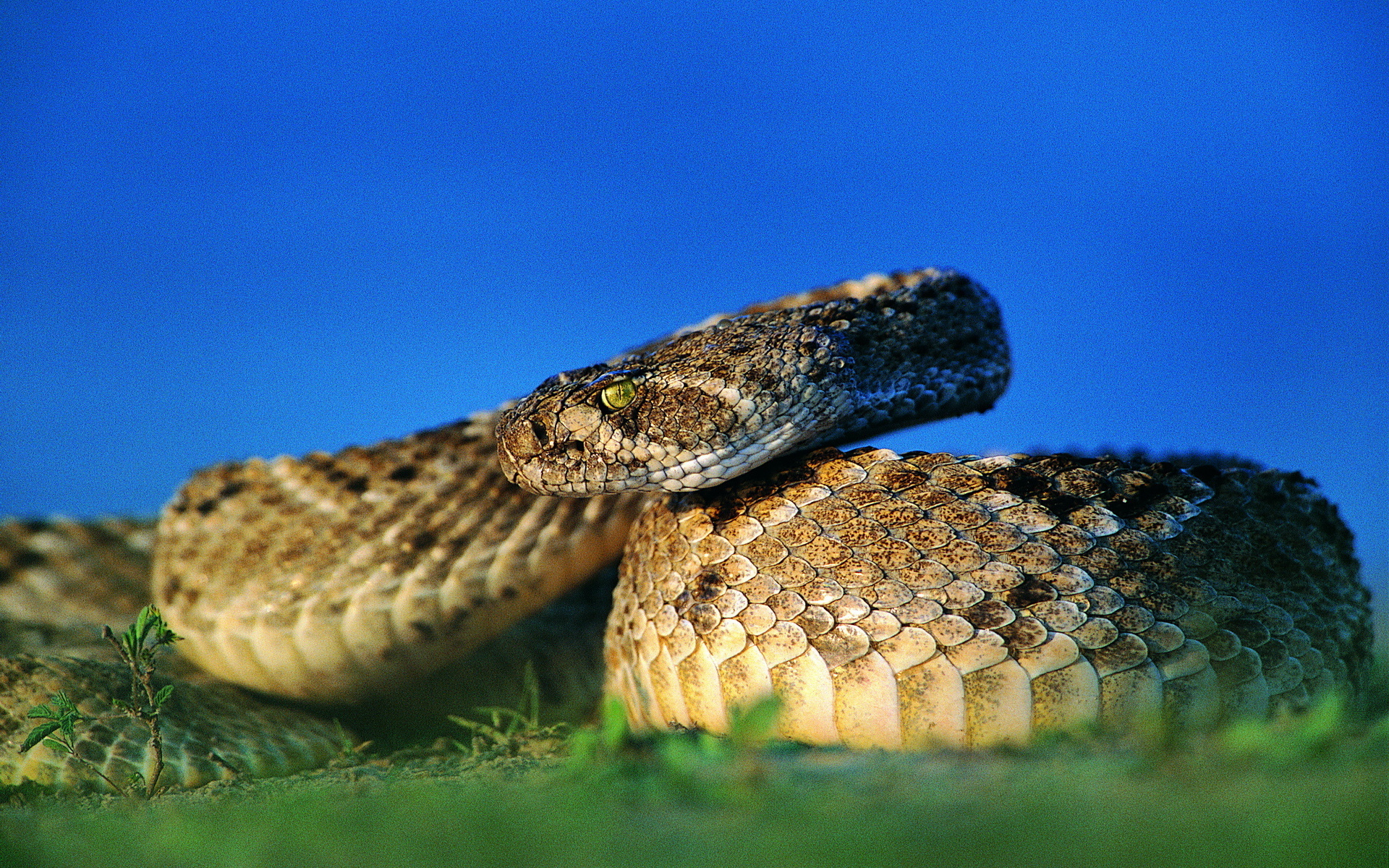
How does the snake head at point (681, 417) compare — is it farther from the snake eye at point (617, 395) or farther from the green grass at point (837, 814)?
the green grass at point (837, 814)

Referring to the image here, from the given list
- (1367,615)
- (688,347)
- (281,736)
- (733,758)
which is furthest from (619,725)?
(1367,615)

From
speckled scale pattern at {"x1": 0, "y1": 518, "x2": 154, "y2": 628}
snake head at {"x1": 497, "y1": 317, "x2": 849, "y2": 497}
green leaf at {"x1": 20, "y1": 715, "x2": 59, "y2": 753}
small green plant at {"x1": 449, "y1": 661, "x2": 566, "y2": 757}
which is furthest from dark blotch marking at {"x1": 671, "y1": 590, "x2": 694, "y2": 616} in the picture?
speckled scale pattern at {"x1": 0, "y1": 518, "x2": 154, "y2": 628}

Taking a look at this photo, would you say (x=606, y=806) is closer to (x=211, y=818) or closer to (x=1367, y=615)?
(x=211, y=818)

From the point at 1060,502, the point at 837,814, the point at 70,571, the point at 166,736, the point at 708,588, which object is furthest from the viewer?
the point at 70,571

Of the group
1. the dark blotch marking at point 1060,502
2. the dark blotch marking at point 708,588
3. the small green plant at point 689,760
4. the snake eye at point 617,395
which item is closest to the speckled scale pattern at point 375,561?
the snake eye at point 617,395

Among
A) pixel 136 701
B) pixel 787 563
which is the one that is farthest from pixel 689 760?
pixel 136 701

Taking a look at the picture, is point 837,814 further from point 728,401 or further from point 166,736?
point 166,736
